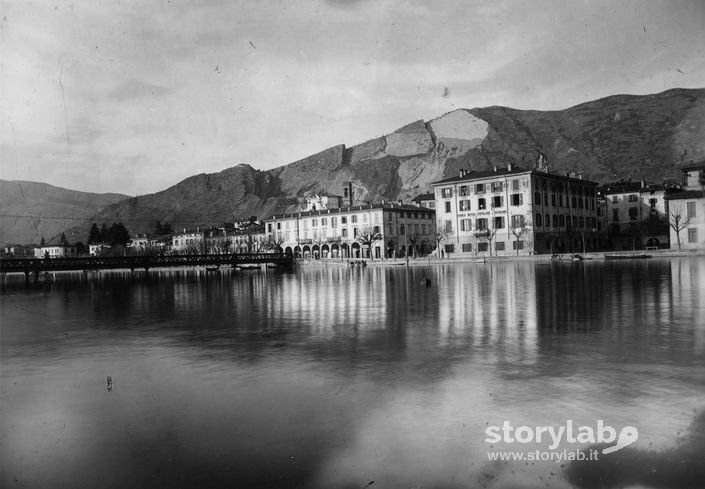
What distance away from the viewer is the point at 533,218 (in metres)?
75.8

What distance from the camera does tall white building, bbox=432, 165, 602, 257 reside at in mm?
76688

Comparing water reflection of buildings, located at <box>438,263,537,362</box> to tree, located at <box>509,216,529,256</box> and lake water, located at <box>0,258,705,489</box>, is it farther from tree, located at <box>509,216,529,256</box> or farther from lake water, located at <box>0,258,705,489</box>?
tree, located at <box>509,216,529,256</box>

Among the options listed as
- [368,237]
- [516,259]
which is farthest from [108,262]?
[516,259]

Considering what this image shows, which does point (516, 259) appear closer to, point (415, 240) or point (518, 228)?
point (518, 228)

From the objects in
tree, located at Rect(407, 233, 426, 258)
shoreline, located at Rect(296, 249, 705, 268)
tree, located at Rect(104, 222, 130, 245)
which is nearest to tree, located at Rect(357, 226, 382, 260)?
tree, located at Rect(407, 233, 426, 258)

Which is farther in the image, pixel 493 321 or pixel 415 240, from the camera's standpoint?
pixel 415 240

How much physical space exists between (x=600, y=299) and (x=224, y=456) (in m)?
17.4

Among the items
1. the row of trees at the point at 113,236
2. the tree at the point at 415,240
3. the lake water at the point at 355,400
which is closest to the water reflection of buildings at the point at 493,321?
the lake water at the point at 355,400

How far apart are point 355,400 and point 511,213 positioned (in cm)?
7384

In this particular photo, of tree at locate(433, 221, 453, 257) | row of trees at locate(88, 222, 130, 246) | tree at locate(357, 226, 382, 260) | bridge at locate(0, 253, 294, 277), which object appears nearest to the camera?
bridge at locate(0, 253, 294, 277)

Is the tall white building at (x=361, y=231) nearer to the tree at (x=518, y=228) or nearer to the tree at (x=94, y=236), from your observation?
the tree at (x=518, y=228)

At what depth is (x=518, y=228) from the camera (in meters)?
77.0

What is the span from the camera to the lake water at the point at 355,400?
18.5 ft

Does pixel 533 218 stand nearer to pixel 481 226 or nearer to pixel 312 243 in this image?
pixel 481 226
